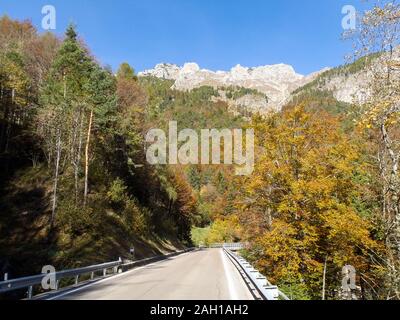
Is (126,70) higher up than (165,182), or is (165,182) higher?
(126,70)

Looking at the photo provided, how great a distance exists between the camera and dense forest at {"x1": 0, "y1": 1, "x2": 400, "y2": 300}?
14781mm

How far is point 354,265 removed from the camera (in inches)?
896

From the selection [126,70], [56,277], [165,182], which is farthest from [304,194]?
[126,70]

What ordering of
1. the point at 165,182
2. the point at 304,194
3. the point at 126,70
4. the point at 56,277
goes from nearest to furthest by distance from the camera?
the point at 56,277
the point at 304,194
the point at 165,182
the point at 126,70

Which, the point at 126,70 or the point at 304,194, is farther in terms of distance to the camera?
the point at 126,70

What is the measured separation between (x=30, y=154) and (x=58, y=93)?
695 cm

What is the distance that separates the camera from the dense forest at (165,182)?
14.8 metres

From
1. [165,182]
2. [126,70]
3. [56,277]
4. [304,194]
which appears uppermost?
[126,70]

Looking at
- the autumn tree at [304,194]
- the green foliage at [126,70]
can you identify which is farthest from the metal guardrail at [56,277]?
the green foliage at [126,70]

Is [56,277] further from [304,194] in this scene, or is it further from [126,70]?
[126,70]

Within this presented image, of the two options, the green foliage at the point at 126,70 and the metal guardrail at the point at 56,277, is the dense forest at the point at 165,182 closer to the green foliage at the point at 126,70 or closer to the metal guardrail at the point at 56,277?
the metal guardrail at the point at 56,277

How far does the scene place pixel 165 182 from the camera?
5428 centimetres

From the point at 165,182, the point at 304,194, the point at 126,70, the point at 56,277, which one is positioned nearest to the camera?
the point at 56,277

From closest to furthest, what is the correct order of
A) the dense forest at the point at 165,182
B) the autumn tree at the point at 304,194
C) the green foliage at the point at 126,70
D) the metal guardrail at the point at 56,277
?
1. the metal guardrail at the point at 56,277
2. the dense forest at the point at 165,182
3. the autumn tree at the point at 304,194
4. the green foliage at the point at 126,70
